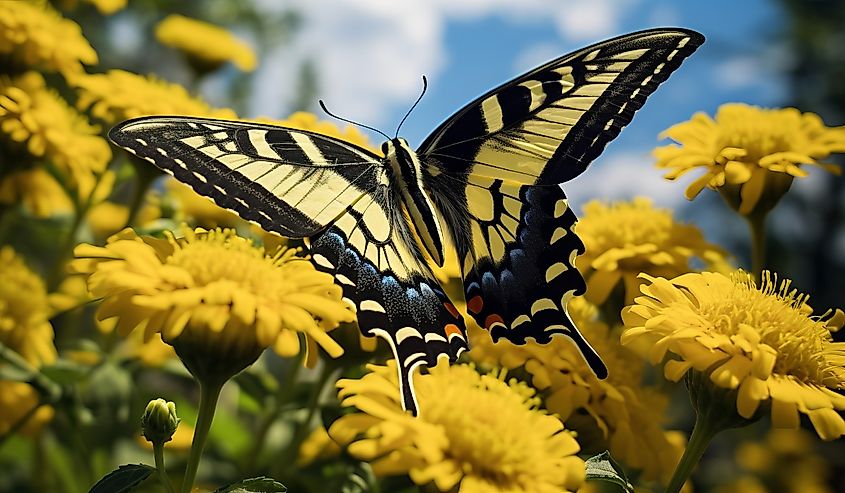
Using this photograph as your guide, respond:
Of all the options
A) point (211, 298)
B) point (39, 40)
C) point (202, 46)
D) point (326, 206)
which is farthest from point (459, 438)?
point (202, 46)

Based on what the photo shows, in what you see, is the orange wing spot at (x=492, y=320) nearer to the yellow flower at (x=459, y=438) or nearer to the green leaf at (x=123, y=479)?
the yellow flower at (x=459, y=438)

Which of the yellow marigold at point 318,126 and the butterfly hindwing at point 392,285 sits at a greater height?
the yellow marigold at point 318,126

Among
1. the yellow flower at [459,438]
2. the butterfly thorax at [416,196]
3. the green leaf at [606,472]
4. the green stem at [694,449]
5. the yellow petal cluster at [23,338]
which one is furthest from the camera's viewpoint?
the yellow petal cluster at [23,338]

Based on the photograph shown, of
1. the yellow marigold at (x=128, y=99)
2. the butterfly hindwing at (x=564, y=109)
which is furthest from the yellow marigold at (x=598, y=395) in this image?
the yellow marigold at (x=128, y=99)

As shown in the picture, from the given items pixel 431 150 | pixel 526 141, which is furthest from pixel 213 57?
pixel 526 141

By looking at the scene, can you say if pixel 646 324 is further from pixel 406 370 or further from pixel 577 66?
pixel 577 66

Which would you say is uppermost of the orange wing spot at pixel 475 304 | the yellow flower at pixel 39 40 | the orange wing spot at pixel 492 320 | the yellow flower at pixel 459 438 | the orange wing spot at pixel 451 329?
the yellow flower at pixel 39 40

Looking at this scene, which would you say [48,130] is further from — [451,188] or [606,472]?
[606,472]
